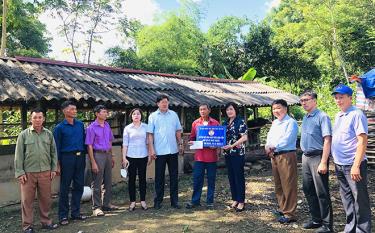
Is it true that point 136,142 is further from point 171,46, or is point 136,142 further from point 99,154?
point 171,46

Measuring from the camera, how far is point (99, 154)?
552 cm

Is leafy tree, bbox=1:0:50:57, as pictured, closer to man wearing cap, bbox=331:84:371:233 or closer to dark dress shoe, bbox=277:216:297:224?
dark dress shoe, bbox=277:216:297:224

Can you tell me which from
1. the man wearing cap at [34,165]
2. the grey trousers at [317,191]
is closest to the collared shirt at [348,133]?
the grey trousers at [317,191]

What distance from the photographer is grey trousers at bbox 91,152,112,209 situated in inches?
217

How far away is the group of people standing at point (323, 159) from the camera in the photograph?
12.8 ft

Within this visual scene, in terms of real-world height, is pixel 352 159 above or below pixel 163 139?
below

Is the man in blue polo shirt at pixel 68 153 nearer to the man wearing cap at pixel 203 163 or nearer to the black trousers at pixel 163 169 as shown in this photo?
the black trousers at pixel 163 169

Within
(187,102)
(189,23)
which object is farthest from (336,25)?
(187,102)

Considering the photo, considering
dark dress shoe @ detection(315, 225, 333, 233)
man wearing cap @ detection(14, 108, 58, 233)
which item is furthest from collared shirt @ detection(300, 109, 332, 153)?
man wearing cap @ detection(14, 108, 58, 233)

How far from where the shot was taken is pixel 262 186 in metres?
7.88

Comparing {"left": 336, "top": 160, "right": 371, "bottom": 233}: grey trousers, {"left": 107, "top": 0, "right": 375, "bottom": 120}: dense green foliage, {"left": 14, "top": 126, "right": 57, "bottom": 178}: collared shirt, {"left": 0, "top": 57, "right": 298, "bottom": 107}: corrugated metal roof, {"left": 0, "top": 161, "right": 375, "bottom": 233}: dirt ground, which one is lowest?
{"left": 0, "top": 161, "right": 375, "bottom": 233}: dirt ground

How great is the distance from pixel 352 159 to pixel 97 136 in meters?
3.70

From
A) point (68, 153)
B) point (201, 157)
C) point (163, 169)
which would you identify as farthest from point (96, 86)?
point (201, 157)

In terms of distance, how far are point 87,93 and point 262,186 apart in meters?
4.43
